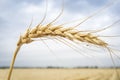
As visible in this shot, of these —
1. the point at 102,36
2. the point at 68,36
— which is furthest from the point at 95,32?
the point at 68,36

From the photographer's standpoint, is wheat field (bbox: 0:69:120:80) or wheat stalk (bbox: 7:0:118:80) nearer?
wheat stalk (bbox: 7:0:118:80)

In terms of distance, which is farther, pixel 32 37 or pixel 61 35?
pixel 32 37

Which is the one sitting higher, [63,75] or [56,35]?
[56,35]

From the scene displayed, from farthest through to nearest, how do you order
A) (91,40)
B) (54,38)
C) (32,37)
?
Result: (32,37) < (54,38) < (91,40)

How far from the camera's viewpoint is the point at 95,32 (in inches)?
65.0

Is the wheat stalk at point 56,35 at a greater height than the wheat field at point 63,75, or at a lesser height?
greater

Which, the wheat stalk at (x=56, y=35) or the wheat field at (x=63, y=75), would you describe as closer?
the wheat stalk at (x=56, y=35)

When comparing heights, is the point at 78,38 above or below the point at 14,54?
above

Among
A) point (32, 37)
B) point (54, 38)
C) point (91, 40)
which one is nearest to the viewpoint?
point (91, 40)

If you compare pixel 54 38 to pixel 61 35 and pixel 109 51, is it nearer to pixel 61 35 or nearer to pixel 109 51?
pixel 61 35

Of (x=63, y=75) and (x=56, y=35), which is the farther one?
(x=63, y=75)

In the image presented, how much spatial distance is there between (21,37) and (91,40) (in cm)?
60

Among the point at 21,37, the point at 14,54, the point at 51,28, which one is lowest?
the point at 14,54

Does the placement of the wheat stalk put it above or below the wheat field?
above
